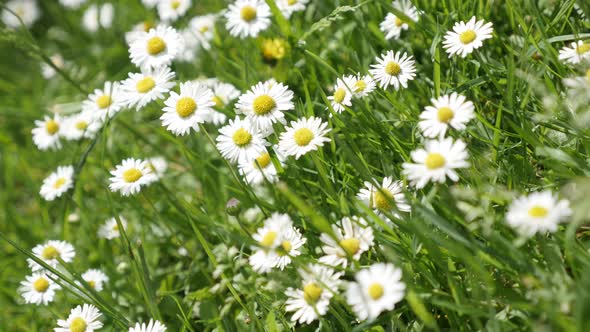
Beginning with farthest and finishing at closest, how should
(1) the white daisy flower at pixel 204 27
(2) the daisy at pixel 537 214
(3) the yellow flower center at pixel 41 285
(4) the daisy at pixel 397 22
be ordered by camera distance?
(1) the white daisy flower at pixel 204 27 < (4) the daisy at pixel 397 22 < (3) the yellow flower center at pixel 41 285 < (2) the daisy at pixel 537 214

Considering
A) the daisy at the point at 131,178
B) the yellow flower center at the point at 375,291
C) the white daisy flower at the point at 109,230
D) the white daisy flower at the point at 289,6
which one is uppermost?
the white daisy flower at the point at 289,6

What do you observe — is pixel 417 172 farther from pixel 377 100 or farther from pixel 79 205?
pixel 79 205

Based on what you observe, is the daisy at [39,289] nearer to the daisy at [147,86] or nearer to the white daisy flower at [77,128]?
the daisy at [147,86]

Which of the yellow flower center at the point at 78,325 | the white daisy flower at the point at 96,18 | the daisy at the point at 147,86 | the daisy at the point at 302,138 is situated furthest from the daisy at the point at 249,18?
the white daisy flower at the point at 96,18

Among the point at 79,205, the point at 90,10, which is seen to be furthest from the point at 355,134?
the point at 90,10

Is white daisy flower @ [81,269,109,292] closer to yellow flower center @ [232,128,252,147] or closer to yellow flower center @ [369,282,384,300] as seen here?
yellow flower center @ [232,128,252,147]

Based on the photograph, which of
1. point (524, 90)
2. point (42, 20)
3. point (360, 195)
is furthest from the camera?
point (42, 20)

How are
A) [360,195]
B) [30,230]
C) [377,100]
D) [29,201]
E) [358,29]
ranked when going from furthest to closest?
[29,201], [30,230], [358,29], [377,100], [360,195]

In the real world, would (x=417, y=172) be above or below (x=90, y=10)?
below
